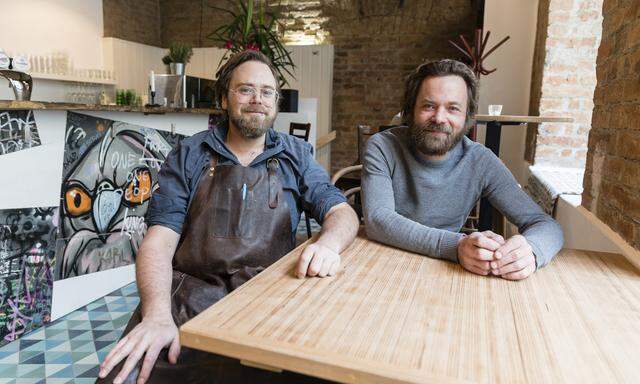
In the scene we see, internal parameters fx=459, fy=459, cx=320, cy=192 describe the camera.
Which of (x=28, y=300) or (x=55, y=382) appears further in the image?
(x=28, y=300)

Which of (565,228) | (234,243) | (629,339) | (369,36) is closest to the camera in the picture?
(629,339)

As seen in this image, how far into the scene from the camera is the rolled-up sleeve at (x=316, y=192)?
1563 mm

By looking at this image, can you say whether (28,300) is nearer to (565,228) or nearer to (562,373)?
(562,373)

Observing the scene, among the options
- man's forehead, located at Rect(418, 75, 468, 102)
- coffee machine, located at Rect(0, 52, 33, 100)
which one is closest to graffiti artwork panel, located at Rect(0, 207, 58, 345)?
coffee machine, located at Rect(0, 52, 33, 100)

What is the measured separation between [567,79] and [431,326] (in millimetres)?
3098

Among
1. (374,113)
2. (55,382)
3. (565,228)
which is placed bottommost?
(55,382)

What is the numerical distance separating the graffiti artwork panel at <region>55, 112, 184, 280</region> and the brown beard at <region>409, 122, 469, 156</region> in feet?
6.07

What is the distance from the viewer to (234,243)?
1425mm

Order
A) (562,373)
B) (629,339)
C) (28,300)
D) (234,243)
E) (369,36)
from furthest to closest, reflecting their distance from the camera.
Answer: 1. (369,36)
2. (28,300)
3. (234,243)
4. (629,339)
5. (562,373)

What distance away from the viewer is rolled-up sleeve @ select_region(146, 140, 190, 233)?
1457 millimetres

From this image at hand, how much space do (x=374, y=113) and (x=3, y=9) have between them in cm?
470

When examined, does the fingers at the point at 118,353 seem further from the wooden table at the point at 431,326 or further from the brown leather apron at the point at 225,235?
the wooden table at the point at 431,326

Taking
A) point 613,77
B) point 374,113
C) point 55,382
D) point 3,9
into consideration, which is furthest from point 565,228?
point 3,9

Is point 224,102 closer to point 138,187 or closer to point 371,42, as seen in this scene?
point 138,187
